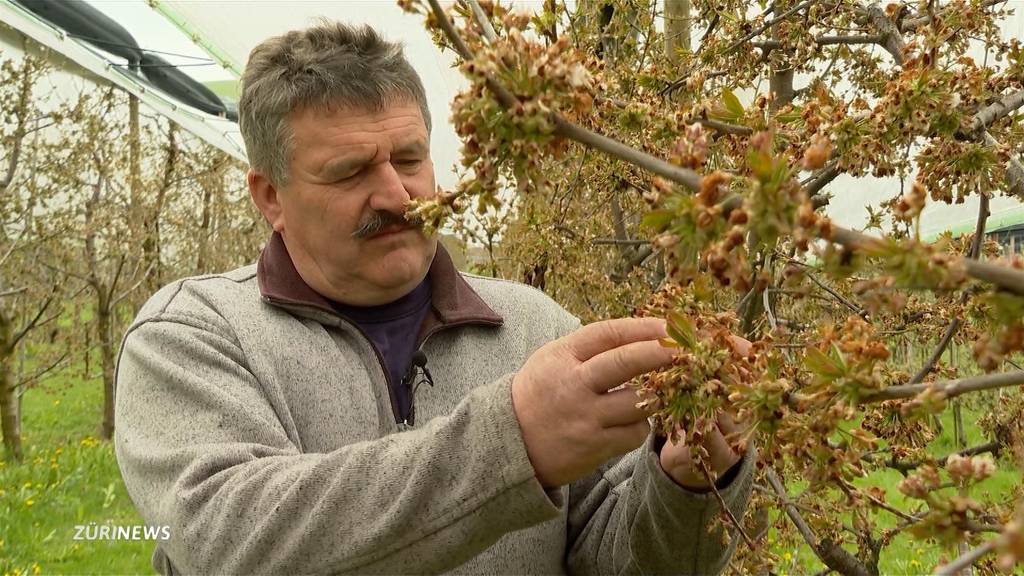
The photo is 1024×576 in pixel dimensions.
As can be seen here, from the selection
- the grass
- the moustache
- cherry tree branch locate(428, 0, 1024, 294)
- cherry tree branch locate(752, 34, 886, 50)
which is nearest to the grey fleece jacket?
the moustache

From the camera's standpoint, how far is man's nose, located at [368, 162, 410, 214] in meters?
2.08

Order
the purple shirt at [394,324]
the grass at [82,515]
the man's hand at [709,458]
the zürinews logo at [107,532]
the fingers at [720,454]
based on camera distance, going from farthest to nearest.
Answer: the zürinews logo at [107,532], the grass at [82,515], the purple shirt at [394,324], the fingers at [720,454], the man's hand at [709,458]

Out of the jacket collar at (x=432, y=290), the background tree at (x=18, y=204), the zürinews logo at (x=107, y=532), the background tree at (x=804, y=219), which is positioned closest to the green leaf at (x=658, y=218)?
the background tree at (x=804, y=219)

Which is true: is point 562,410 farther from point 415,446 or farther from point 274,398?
point 274,398

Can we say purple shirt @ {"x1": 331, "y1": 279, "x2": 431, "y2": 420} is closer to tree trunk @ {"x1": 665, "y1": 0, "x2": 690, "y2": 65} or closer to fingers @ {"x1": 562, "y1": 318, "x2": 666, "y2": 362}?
fingers @ {"x1": 562, "y1": 318, "x2": 666, "y2": 362}

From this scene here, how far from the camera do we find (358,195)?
6.90 feet

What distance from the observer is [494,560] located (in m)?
2.01

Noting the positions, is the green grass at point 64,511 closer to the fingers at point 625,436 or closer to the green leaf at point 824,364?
the fingers at point 625,436

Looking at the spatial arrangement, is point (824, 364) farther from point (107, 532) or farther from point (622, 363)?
point (107, 532)

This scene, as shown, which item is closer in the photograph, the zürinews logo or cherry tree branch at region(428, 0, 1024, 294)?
cherry tree branch at region(428, 0, 1024, 294)

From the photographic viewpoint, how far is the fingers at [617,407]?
121 centimetres

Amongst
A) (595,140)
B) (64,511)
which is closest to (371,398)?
(595,140)

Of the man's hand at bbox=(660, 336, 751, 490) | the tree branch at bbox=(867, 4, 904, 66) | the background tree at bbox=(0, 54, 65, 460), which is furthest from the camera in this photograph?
the background tree at bbox=(0, 54, 65, 460)

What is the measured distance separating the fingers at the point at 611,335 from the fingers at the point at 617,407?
7cm
